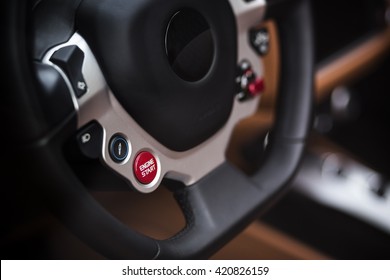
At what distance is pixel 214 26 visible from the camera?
759mm

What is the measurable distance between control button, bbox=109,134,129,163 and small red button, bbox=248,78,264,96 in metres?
0.24

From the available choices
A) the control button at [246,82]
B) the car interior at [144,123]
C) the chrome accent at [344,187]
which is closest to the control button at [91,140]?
the car interior at [144,123]

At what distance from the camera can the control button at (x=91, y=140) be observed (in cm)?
66

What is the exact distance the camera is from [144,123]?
0.71 metres

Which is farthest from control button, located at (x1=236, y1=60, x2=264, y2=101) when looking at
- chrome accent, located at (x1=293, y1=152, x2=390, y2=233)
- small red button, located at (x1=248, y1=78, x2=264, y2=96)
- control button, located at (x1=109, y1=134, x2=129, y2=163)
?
chrome accent, located at (x1=293, y1=152, x2=390, y2=233)

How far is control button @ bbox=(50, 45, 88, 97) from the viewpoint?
2.08 ft

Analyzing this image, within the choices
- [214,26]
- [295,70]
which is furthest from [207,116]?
[295,70]

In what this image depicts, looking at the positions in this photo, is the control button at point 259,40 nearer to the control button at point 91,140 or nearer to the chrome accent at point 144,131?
the chrome accent at point 144,131

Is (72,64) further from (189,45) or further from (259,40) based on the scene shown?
(259,40)

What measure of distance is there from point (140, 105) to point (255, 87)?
0.24 m

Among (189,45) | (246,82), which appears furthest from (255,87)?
(189,45)
